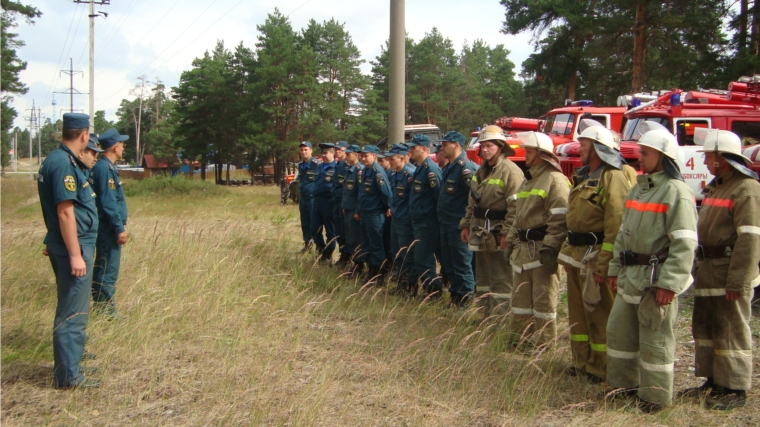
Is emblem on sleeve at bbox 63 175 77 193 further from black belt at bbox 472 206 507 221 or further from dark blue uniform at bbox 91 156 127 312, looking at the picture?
black belt at bbox 472 206 507 221

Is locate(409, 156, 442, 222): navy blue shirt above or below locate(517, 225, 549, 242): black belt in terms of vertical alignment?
above

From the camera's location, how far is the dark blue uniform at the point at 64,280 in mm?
4113

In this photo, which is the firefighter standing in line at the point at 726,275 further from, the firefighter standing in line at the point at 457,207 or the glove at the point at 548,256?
the firefighter standing in line at the point at 457,207

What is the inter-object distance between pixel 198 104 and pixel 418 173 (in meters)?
43.5

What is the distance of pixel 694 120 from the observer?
34.9 feet

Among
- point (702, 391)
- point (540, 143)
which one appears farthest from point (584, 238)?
point (702, 391)

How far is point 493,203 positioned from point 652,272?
2.16 m

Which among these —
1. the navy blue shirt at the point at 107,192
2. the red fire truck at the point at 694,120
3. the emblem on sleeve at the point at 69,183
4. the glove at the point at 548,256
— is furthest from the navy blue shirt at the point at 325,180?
the emblem on sleeve at the point at 69,183

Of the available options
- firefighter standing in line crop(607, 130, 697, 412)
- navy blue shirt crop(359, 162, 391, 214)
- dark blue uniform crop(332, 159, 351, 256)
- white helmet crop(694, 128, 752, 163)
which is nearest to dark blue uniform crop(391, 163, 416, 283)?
navy blue shirt crop(359, 162, 391, 214)

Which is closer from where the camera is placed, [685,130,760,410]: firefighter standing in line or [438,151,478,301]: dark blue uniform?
[685,130,760,410]: firefighter standing in line

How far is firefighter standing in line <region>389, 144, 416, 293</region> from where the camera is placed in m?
7.50

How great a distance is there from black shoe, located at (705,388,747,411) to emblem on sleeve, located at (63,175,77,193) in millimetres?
4541

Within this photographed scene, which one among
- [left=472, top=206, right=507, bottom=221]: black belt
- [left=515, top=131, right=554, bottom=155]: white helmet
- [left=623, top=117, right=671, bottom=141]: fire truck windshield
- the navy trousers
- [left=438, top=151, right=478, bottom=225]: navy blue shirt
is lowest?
the navy trousers

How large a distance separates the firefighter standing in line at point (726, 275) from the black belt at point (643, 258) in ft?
1.95
